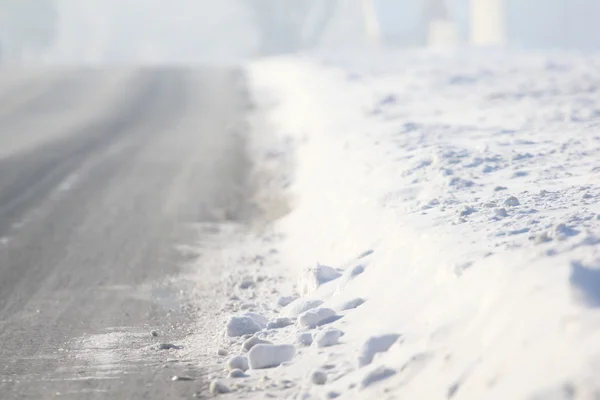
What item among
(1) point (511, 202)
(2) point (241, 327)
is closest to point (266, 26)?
(1) point (511, 202)

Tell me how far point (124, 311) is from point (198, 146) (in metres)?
8.42

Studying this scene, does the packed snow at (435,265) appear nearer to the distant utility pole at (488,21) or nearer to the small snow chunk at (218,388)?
the small snow chunk at (218,388)

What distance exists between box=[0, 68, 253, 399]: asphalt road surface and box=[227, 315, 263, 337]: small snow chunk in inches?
21.8

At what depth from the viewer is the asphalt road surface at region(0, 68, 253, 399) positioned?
5.22 metres

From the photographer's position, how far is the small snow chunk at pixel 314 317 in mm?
5279

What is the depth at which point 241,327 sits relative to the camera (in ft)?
18.0

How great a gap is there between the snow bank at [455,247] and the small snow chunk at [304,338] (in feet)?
0.15

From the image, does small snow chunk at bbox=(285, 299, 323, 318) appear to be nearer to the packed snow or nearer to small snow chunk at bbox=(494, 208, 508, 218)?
the packed snow

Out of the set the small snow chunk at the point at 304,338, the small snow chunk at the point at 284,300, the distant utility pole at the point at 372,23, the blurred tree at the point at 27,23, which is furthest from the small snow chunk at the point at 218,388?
the blurred tree at the point at 27,23

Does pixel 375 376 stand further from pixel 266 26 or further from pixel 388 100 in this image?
pixel 266 26

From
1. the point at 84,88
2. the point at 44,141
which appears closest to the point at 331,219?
the point at 44,141

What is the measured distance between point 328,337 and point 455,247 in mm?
927

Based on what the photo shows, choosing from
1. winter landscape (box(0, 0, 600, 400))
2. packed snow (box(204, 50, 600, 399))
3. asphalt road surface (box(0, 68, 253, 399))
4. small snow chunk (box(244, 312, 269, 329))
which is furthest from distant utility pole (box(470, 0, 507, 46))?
small snow chunk (box(244, 312, 269, 329))

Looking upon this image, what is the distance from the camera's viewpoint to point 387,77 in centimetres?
2097
